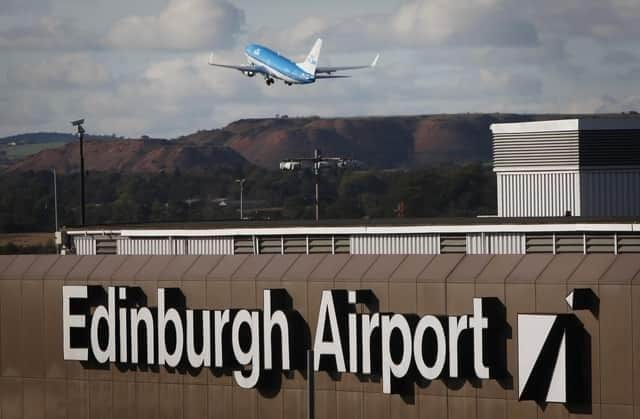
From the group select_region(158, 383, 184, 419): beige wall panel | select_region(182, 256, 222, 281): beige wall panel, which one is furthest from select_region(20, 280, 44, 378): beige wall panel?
select_region(182, 256, 222, 281): beige wall panel

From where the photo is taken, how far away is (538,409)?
36500 millimetres

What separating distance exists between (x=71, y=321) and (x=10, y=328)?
3.12 metres

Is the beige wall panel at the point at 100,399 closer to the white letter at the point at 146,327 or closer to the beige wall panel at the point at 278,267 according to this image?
the white letter at the point at 146,327

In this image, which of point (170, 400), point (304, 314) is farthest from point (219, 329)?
point (170, 400)

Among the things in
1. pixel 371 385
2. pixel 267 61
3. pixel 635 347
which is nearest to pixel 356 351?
pixel 371 385

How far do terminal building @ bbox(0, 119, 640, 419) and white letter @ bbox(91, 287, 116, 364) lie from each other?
5 centimetres

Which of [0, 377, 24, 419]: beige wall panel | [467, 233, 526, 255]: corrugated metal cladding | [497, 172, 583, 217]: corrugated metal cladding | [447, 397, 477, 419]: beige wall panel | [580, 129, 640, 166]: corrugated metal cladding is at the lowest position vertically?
[0, 377, 24, 419]: beige wall panel

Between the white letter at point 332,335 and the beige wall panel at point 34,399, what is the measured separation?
10.9m

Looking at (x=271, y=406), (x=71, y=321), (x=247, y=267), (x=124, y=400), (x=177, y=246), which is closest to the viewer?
(x=271, y=406)

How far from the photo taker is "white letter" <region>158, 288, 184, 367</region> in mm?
43156

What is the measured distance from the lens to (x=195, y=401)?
43500 mm

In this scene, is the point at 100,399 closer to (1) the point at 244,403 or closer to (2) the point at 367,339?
(1) the point at 244,403

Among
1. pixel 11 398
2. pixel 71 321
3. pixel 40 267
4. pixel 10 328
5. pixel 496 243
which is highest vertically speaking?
pixel 496 243

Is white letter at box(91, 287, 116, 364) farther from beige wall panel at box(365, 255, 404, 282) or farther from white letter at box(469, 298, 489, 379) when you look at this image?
white letter at box(469, 298, 489, 379)
